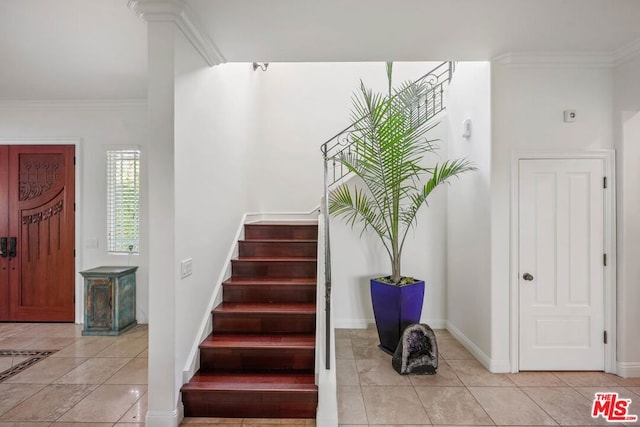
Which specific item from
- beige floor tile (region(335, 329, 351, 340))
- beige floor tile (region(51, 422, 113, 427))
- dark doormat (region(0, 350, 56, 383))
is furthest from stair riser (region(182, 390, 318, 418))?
dark doormat (region(0, 350, 56, 383))

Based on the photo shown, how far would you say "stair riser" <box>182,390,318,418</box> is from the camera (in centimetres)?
248

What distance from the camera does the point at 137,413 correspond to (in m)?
2.53

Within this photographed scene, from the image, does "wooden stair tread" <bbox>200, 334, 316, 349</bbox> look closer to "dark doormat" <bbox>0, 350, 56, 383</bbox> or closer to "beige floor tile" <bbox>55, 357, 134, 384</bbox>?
"beige floor tile" <bbox>55, 357, 134, 384</bbox>

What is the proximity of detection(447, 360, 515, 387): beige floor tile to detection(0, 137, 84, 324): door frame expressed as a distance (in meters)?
4.52

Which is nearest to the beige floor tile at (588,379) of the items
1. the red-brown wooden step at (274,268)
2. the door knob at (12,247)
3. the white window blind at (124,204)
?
the red-brown wooden step at (274,268)

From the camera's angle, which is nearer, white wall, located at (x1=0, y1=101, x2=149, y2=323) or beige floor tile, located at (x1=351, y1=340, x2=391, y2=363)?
beige floor tile, located at (x1=351, y1=340, x2=391, y2=363)

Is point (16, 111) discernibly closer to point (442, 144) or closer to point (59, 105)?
point (59, 105)

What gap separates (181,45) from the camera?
2469mm

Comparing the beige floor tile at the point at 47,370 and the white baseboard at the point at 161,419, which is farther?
the beige floor tile at the point at 47,370

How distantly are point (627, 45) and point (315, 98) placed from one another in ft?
11.6

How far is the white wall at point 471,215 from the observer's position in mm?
3295

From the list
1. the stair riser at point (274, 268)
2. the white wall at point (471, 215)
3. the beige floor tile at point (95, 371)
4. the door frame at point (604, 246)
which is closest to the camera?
the beige floor tile at point (95, 371)

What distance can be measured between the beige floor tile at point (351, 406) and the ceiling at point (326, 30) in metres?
2.87

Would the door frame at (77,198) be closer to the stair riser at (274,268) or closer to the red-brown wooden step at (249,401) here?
the stair riser at (274,268)
